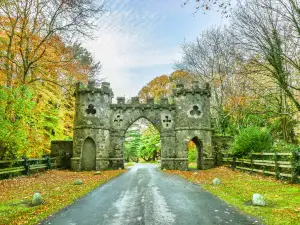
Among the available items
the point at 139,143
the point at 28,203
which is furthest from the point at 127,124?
the point at 139,143

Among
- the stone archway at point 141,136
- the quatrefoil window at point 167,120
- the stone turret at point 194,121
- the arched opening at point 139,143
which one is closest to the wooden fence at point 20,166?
the quatrefoil window at point 167,120

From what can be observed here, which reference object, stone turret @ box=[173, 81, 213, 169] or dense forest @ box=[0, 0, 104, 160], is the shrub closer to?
stone turret @ box=[173, 81, 213, 169]

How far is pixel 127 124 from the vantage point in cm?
2420

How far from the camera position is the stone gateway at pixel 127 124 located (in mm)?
22781

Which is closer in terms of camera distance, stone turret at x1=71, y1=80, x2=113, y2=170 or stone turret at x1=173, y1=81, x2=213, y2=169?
A: stone turret at x1=71, y1=80, x2=113, y2=170

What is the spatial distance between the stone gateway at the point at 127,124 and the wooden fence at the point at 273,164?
454cm

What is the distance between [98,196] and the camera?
977 cm

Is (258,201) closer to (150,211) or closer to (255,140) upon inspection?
(150,211)

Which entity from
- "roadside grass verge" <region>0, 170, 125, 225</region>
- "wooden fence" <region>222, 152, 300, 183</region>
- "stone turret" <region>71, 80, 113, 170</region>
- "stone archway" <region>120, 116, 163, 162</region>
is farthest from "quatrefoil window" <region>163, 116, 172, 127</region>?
"stone archway" <region>120, 116, 163, 162</region>

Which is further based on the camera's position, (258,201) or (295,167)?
(295,167)

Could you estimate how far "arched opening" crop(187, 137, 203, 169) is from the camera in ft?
77.0

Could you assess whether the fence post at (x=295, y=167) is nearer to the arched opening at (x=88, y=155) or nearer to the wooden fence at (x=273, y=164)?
the wooden fence at (x=273, y=164)

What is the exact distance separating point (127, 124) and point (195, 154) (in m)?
12.9

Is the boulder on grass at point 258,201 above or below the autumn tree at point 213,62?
below
